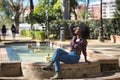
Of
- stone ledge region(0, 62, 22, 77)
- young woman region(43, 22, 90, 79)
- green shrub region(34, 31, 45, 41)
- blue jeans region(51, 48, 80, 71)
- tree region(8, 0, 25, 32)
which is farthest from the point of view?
tree region(8, 0, 25, 32)

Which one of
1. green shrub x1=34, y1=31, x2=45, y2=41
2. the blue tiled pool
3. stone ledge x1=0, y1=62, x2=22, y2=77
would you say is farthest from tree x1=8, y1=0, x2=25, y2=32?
stone ledge x1=0, y1=62, x2=22, y2=77

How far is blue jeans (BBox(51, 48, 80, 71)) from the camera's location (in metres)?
9.62

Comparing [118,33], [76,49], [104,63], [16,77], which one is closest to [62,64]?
[76,49]

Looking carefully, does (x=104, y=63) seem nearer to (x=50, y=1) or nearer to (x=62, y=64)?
(x=62, y=64)

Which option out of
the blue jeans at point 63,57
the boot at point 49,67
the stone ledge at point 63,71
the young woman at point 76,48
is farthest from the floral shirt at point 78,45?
the boot at point 49,67

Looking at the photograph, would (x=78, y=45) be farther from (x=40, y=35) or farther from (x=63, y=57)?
(x=40, y=35)

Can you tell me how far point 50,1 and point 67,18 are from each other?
13.6 metres

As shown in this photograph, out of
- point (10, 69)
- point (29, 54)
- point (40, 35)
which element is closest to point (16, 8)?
point (40, 35)

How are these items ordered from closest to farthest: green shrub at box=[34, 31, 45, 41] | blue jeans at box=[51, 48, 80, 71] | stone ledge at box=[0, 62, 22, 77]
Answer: blue jeans at box=[51, 48, 80, 71], stone ledge at box=[0, 62, 22, 77], green shrub at box=[34, 31, 45, 41]


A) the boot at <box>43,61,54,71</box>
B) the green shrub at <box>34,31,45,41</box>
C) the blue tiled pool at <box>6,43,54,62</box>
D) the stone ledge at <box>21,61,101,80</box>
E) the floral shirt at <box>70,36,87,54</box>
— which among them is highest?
the floral shirt at <box>70,36,87,54</box>

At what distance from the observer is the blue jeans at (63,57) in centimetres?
962

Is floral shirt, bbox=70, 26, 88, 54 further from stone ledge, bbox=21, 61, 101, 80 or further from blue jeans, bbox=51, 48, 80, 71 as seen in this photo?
stone ledge, bbox=21, 61, 101, 80

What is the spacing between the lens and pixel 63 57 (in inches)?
387

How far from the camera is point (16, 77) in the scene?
1002 cm
